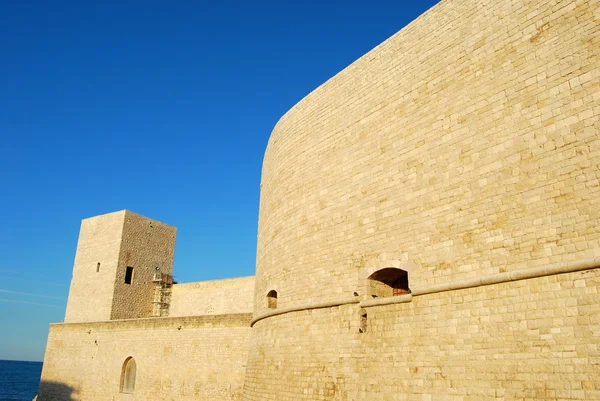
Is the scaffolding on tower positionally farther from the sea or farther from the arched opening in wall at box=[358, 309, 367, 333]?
the sea

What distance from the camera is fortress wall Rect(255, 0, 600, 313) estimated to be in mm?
4965

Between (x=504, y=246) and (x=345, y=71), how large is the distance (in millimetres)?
4497

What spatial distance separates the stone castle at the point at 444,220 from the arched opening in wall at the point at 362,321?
0.08 ft

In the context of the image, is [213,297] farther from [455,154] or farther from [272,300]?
[455,154]

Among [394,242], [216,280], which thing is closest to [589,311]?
[394,242]

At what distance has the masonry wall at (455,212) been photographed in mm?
4793

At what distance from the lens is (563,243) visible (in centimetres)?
479

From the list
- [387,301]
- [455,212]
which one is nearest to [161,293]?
[387,301]

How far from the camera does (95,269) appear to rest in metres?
18.6

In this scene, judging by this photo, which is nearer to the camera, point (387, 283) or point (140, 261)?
point (387, 283)

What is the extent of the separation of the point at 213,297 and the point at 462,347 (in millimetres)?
12471

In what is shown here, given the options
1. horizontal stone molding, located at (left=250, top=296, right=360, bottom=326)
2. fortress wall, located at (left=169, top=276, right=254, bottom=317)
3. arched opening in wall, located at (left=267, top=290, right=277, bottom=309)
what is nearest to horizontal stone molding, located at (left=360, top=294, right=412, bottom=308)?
horizontal stone molding, located at (left=250, top=296, right=360, bottom=326)

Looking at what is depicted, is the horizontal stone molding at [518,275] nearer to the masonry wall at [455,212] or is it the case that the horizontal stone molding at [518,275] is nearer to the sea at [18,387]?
the masonry wall at [455,212]

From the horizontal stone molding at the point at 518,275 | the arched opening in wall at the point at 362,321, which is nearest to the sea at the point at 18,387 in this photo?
the arched opening in wall at the point at 362,321
